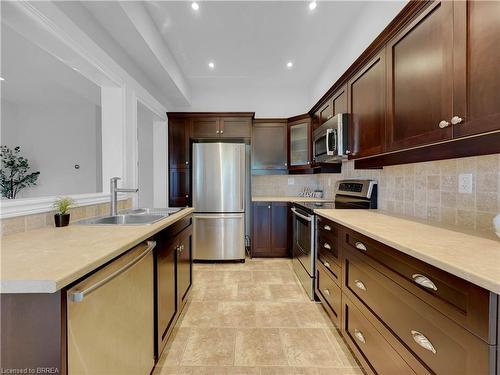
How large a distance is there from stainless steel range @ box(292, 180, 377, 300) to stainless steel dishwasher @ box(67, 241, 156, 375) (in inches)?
61.2

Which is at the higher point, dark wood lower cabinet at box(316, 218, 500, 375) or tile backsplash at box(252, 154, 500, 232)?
tile backsplash at box(252, 154, 500, 232)

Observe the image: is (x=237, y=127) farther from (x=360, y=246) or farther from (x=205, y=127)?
(x=360, y=246)

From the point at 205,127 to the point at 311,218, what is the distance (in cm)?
222

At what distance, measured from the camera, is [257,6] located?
2074 millimetres

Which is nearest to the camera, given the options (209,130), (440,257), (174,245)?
(440,257)

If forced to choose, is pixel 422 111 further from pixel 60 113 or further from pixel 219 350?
pixel 60 113

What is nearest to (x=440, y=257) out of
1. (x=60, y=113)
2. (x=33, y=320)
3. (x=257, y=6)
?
(x=33, y=320)

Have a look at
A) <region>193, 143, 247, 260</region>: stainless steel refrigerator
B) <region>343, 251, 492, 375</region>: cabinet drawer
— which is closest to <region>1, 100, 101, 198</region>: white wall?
<region>193, 143, 247, 260</region>: stainless steel refrigerator

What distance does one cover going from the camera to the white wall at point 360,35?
1824 millimetres

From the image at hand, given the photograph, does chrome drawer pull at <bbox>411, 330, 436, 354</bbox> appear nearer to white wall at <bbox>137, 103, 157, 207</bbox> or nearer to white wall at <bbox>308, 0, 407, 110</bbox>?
white wall at <bbox>308, 0, 407, 110</bbox>

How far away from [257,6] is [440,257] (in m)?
2.31

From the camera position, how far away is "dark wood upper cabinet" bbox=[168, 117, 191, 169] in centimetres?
360

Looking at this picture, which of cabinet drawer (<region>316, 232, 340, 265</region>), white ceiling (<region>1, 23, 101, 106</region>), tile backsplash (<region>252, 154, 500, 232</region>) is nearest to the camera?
tile backsplash (<region>252, 154, 500, 232</region>)

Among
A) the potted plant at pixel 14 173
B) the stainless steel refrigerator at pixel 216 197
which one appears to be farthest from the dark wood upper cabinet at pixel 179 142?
the potted plant at pixel 14 173
